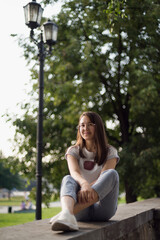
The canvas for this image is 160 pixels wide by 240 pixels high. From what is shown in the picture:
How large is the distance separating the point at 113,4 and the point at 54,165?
6910mm

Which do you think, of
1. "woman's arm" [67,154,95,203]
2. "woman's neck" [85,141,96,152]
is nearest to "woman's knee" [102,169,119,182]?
"woman's arm" [67,154,95,203]

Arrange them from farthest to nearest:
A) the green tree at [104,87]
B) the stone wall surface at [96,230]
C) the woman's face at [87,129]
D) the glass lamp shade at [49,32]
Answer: the green tree at [104,87] < the glass lamp shade at [49,32] < the woman's face at [87,129] < the stone wall surface at [96,230]

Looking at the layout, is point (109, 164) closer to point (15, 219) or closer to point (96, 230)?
point (96, 230)

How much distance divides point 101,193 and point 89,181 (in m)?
0.38

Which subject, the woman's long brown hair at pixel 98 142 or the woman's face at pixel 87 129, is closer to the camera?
the woman's long brown hair at pixel 98 142

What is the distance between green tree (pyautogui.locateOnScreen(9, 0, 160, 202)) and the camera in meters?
9.25

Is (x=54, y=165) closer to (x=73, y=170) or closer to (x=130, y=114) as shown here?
(x=130, y=114)

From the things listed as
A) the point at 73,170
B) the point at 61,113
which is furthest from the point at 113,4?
the point at 61,113

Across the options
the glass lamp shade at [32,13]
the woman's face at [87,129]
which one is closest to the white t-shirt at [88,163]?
the woman's face at [87,129]

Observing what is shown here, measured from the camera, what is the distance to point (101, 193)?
9.24ft

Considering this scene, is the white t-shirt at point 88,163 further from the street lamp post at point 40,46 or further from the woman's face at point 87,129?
the street lamp post at point 40,46

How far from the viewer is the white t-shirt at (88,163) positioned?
320cm

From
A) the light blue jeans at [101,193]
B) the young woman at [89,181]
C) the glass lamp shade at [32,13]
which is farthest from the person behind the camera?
the glass lamp shade at [32,13]

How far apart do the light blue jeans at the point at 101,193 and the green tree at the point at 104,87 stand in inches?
229
